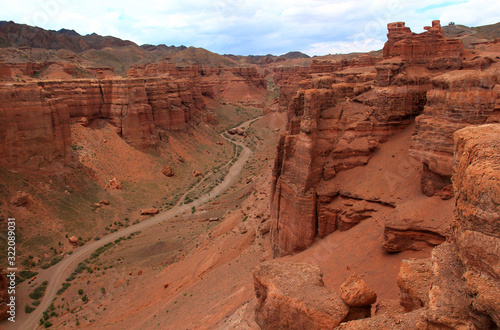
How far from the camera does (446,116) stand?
47.3ft

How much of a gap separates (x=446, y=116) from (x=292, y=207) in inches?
328

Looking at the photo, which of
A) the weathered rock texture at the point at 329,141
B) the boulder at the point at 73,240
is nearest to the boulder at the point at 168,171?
the boulder at the point at 73,240

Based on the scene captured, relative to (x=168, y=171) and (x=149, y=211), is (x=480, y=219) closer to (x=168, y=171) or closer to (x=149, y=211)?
(x=149, y=211)

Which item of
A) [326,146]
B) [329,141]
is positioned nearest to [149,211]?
[326,146]

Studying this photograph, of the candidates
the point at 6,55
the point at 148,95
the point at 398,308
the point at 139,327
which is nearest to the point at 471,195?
the point at 398,308

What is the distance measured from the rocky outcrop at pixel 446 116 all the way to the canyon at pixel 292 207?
0.05 m

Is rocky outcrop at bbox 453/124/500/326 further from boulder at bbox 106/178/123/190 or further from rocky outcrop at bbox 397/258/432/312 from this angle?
boulder at bbox 106/178/123/190

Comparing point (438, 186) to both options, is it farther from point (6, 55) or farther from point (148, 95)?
point (6, 55)

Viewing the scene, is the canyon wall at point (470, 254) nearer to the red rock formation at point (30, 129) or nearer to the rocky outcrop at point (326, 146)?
the rocky outcrop at point (326, 146)

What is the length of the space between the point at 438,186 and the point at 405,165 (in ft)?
8.16

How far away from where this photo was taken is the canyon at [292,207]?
7.73m

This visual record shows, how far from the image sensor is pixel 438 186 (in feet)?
48.4

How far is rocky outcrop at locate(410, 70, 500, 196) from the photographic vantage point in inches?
534

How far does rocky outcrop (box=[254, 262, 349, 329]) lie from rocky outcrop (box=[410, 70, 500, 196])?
24.4ft
